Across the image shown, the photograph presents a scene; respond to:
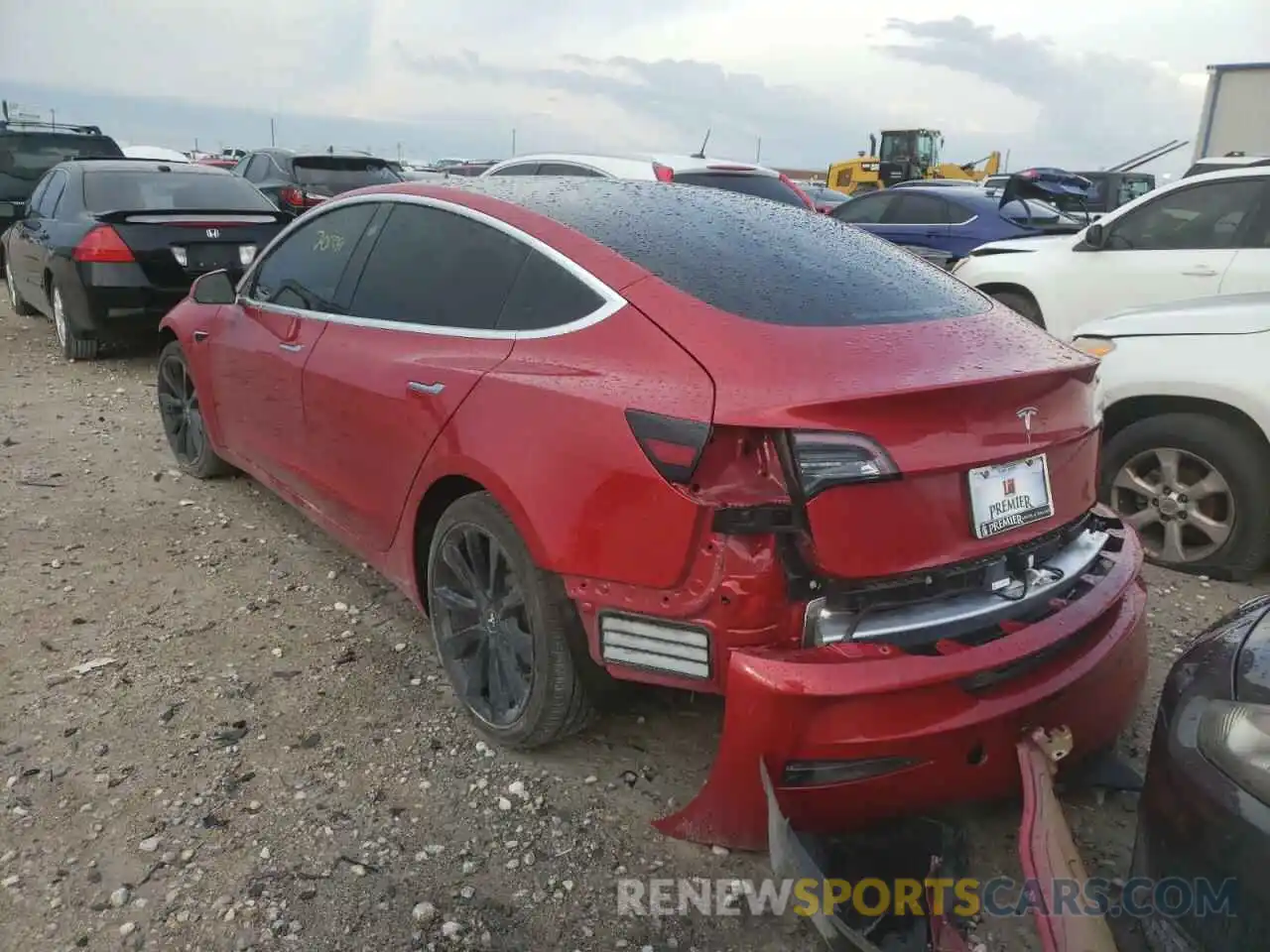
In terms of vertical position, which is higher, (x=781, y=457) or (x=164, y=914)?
(x=781, y=457)

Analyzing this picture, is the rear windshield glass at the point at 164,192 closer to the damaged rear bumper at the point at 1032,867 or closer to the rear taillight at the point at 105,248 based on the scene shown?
the rear taillight at the point at 105,248

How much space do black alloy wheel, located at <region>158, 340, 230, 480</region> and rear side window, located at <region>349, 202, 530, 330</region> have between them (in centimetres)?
190

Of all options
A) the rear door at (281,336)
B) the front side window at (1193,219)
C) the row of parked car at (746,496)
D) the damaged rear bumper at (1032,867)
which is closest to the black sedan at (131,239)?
the rear door at (281,336)

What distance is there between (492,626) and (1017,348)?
1585 mm

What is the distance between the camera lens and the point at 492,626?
2.73 meters

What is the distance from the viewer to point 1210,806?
5.45 feet

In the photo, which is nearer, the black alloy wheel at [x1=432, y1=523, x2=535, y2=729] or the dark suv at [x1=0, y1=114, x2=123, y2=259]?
the black alloy wheel at [x1=432, y1=523, x2=535, y2=729]

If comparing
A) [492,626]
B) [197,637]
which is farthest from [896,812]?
[197,637]

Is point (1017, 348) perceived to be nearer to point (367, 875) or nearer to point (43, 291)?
point (367, 875)

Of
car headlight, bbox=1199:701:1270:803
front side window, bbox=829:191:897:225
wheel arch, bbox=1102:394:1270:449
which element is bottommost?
car headlight, bbox=1199:701:1270:803

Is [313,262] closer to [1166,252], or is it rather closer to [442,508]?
[442,508]

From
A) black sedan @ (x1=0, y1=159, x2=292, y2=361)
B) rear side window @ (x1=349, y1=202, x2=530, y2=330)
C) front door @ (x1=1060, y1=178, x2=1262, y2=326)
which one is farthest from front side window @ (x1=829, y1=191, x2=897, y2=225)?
rear side window @ (x1=349, y1=202, x2=530, y2=330)

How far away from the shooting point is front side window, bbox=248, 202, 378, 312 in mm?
3529

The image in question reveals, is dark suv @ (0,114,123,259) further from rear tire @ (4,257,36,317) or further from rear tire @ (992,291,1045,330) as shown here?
rear tire @ (992,291,1045,330)
